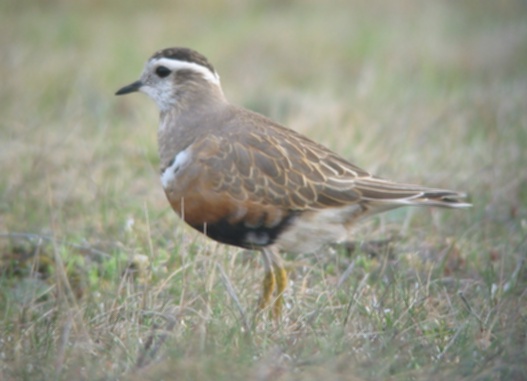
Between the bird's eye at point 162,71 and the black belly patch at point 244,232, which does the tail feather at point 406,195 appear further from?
the bird's eye at point 162,71

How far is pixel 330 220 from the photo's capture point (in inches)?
217

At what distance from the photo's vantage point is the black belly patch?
210 inches

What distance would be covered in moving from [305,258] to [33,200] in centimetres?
214

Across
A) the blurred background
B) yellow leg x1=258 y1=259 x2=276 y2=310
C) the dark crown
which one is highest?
the dark crown

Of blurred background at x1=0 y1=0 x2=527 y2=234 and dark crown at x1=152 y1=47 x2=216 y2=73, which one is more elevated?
dark crown at x1=152 y1=47 x2=216 y2=73

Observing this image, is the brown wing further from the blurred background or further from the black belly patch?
the blurred background

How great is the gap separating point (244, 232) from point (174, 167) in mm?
561

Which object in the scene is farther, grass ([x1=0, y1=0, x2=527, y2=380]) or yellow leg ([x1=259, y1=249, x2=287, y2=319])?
yellow leg ([x1=259, y1=249, x2=287, y2=319])

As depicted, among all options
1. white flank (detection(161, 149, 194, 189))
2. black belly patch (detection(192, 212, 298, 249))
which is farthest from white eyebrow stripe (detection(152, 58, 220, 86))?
black belly patch (detection(192, 212, 298, 249))

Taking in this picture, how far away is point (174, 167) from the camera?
18.0ft

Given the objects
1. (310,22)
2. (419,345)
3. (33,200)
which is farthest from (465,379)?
(310,22)

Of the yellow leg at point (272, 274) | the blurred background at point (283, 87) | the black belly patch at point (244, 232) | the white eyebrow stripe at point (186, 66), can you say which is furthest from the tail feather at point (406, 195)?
the blurred background at point (283, 87)

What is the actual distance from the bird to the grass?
0.25 metres

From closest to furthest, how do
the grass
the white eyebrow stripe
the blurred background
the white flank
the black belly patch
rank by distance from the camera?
the grass, the black belly patch, the white flank, the white eyebrow stripe, the blurred background
